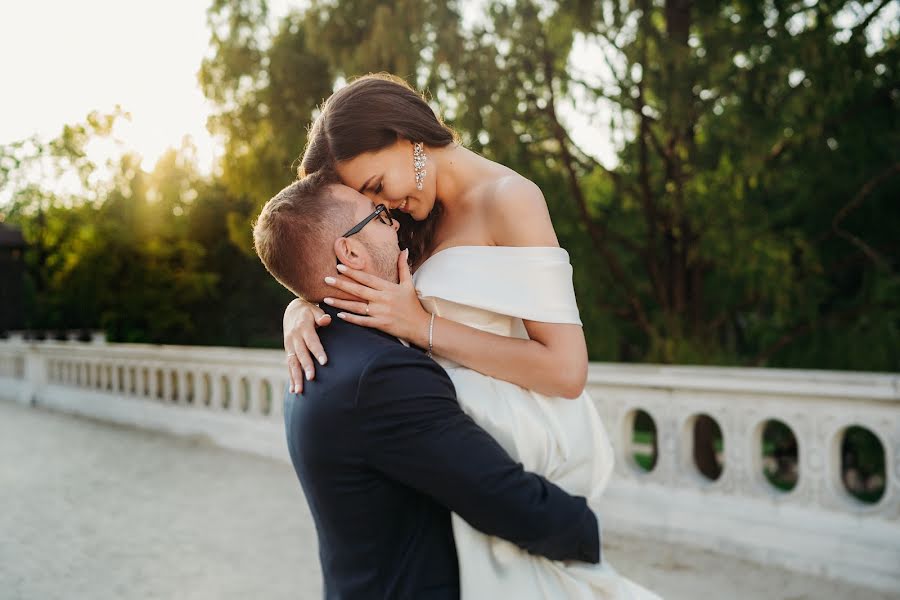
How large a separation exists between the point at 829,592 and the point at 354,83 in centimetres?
345

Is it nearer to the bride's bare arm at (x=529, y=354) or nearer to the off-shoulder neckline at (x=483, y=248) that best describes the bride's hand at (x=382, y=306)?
the bride's bare arm at (x=529, y=354)

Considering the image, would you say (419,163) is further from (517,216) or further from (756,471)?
(756,471)

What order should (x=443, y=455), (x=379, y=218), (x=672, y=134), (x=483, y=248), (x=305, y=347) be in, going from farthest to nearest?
(x=672, y=134)
(x=483, y=248)
(x=379, y=218)
(x=305, y=347)
(x=443, y=455)

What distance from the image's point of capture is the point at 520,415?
67.6 inches

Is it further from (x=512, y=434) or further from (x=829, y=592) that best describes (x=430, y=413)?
(x=829, y=592)

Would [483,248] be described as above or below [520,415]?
above

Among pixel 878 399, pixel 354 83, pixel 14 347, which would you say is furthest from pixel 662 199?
pixel 14 347

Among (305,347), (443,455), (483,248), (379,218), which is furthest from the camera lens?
(483,248)

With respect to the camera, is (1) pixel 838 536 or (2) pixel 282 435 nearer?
(1) pixel 838 536

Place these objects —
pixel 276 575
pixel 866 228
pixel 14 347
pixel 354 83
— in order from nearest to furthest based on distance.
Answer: pixel 354 83 → pixel 276 575 → pixel 866 228 → pixel 14 347

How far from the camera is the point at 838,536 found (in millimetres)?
4309

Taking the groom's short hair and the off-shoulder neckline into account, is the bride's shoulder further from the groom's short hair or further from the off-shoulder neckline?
the groom's short hair

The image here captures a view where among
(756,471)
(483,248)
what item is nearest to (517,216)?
(483,248)

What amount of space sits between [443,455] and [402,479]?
0.10 m
